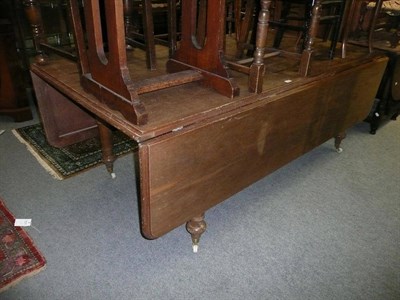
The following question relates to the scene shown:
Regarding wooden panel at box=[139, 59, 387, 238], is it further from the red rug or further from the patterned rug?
the patterned rug

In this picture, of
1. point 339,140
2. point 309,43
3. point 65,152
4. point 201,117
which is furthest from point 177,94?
point 339,140

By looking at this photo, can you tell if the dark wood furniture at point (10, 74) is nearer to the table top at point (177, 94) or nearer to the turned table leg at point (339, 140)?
the table top at point (177, 94)

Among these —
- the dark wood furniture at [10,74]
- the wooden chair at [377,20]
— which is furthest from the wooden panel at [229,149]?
the dark wood furniture at [10,74]

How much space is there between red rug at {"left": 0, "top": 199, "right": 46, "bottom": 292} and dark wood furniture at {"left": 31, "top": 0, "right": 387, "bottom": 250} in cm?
50

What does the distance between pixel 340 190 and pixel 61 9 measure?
2516 millimetres

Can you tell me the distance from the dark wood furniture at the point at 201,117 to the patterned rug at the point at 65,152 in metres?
0.35

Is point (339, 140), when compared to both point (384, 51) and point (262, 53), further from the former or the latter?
point (262, 53)

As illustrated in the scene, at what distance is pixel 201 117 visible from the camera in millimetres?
1069

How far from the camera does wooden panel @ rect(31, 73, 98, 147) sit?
61.4 inches

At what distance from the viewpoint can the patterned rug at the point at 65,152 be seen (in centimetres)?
187

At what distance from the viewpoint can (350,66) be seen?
1.67m

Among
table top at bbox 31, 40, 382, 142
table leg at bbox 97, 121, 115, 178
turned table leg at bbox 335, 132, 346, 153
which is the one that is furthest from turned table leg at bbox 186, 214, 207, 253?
turned table leg at bbox 335, 132, 346, 153

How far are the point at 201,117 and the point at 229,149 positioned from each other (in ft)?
0.62

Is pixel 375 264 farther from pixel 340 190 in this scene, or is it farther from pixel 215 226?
pixel 215 226
